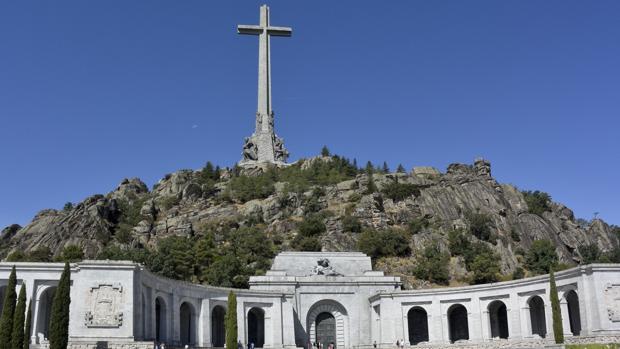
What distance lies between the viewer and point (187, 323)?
53.0 meters

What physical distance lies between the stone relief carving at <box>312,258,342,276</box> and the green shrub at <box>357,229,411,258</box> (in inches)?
923

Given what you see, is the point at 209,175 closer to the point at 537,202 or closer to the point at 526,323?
the point at 537,202

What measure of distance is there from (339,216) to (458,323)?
3606cm

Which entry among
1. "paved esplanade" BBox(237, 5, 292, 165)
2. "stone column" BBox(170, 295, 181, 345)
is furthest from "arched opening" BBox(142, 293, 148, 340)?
"paved esplanade" BBox(237, 5, 292, 165)

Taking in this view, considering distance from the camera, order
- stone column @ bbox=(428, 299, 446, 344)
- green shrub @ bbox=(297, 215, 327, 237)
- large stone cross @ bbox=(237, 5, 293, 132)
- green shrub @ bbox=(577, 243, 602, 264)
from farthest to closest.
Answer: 1. large stone cross @ bbox=(237, 5, 293, 132)
2. green shrub @ bbox=(297, 215, 327, 237)
3. green shrub @ bbox=(577, 243, 602, 264)
4. stone column @ bbox=(428, 299, 446, 344)

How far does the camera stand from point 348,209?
95.5 m

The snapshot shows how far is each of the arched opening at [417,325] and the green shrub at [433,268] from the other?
18559mm

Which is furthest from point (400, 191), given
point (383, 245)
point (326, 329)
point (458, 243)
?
point (326, 329)

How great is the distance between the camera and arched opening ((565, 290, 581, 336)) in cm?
5174

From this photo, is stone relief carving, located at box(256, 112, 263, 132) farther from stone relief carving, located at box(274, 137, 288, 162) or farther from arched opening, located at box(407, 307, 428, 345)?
arched opening, located at box(407, 307, 428, 345)

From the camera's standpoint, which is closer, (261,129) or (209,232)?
(209,232)

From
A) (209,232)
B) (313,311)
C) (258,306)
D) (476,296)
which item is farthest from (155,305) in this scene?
(209,232)

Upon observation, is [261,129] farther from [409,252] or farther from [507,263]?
[507,263]

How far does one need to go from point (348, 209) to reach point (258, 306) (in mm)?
41409
